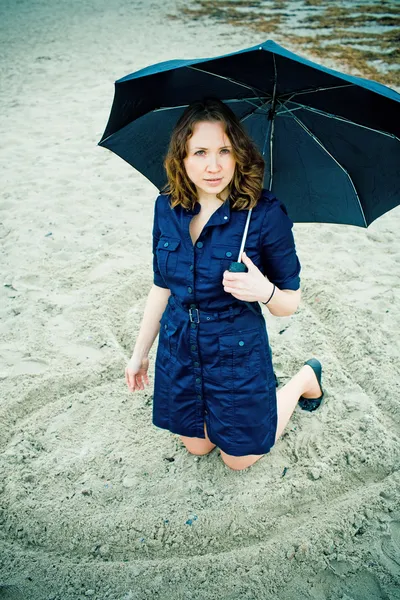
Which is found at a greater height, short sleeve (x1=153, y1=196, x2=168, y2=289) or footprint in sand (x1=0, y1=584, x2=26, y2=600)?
short sleeve (x1=153, y1=196, x2=168, y2=289)

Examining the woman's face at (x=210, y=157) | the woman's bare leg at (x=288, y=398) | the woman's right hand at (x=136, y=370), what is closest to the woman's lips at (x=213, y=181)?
the woman's face at (x=210, y=157)

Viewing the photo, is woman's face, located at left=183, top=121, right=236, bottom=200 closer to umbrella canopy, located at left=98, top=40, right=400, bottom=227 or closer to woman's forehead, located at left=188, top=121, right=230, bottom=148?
woman's forehead, located at left=188, top=121, right=230, bottom=148

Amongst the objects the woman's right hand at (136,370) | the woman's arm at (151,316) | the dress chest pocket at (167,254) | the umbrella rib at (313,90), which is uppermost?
the umbrella rib at (313,90)

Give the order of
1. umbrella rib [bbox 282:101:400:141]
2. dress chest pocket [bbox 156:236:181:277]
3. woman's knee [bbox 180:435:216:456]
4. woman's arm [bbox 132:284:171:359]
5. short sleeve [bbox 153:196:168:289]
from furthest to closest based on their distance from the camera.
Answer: woman's knee [bbox 180:435:216:456] → woman's arm [bbox 132:284:171:359] → short sleeve [bbox 153:196:168:289] → dress chest pocket [bbox 156:236:181:277] → umbrella rib [bbox 282:101:400:141]

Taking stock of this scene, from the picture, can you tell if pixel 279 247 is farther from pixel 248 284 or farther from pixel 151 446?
pixel 151 446

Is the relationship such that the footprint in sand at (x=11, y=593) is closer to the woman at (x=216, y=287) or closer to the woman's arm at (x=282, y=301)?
the woman at (x=216, y=287)

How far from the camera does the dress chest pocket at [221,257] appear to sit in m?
2.13

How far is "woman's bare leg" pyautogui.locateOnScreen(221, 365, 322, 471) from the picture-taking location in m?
2.69

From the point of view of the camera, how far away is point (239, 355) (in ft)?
7.53

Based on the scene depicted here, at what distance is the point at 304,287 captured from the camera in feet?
13.5

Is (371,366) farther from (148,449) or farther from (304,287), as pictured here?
(148,449)

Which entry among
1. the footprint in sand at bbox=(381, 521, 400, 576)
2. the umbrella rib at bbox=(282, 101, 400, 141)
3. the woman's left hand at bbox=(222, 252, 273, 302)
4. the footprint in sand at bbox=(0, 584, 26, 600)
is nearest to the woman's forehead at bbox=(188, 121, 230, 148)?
the umbrella rib at bbox=(282, 101, 400, 141)

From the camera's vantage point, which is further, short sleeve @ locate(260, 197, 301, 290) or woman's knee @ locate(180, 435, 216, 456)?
woman's knee @ locate(180, 435, 216, 456)

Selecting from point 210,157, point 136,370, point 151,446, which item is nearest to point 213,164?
point 210,157
